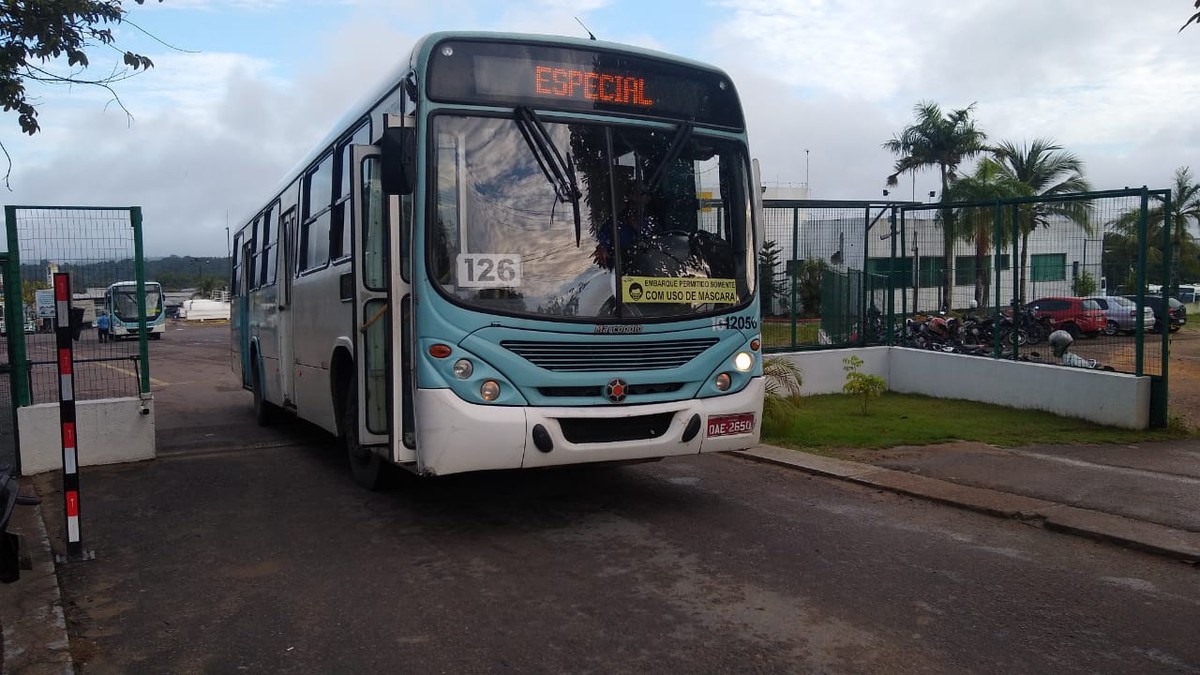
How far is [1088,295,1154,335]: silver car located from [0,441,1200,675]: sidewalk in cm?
145

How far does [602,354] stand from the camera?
21.2 feet

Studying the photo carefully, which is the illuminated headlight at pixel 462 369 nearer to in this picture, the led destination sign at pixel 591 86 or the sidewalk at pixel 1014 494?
the led destination sign at pixel 591 86

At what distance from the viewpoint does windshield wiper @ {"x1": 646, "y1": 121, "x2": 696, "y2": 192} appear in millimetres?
6770

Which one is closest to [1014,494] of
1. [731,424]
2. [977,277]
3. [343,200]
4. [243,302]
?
[731,424]

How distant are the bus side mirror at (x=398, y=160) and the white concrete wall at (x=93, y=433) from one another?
17.4ft

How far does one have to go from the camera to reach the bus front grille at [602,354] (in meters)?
6.32

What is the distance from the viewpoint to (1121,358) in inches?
440

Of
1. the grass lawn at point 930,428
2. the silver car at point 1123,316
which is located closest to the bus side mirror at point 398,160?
the grass lawn at point 930,428

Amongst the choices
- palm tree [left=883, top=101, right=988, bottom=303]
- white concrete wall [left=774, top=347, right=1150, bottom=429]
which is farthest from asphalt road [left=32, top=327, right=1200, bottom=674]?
palm tree [left=883, top=101, right=988, bottom=303]

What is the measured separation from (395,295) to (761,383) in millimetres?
2810

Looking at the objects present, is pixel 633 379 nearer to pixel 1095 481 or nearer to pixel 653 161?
pixel 653 161

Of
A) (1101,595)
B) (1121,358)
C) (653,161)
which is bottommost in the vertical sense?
(1101,595)

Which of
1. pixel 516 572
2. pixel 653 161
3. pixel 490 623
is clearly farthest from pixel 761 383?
pixel 490 623

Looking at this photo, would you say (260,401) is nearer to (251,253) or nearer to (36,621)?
(251,253)
